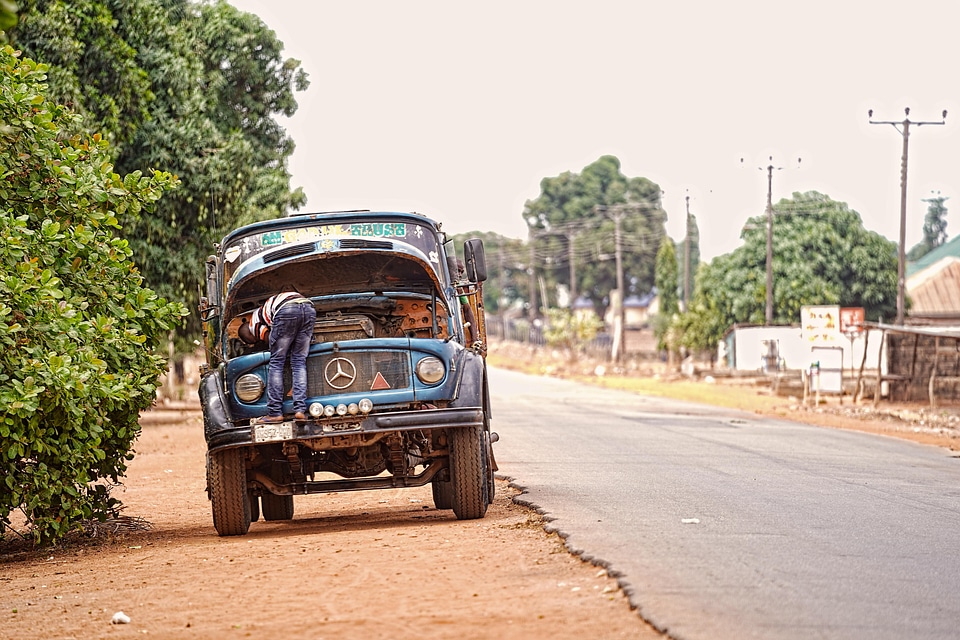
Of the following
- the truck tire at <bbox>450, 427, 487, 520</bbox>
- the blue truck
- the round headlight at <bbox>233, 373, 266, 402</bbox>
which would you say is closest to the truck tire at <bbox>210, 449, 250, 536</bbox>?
the blue truck

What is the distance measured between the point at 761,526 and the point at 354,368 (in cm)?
336

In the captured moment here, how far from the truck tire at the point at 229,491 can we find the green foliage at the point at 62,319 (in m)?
1.05

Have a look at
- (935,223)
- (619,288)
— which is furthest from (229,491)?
(935,223)

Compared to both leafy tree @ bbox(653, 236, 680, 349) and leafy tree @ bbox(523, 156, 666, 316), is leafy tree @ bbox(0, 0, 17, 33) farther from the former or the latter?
leafy tree @ bbox(523, 156, 666, 316)

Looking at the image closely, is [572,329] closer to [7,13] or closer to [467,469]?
[467,469]

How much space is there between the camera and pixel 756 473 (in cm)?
1549

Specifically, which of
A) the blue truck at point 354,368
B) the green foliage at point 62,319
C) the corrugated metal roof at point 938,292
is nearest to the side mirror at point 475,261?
the blue truck at point 354,368

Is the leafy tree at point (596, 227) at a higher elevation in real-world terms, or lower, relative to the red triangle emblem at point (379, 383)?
higher

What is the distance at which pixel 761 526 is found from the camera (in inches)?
396

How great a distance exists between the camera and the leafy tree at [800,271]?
65.4m

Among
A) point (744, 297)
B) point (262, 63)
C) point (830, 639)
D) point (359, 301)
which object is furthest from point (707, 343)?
point (830, 639)

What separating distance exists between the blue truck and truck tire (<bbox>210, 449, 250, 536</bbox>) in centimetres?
1

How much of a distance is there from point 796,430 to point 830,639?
68.3ft

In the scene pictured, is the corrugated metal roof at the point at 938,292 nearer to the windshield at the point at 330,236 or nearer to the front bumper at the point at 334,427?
the windshield at the point at 330,236
